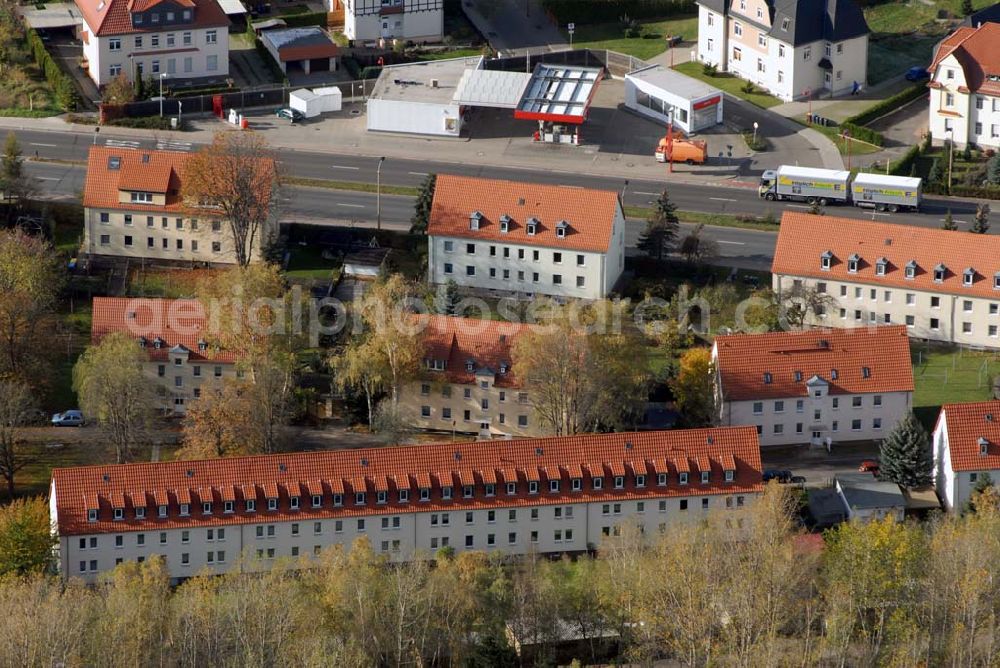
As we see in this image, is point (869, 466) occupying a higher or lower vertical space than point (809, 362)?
lower

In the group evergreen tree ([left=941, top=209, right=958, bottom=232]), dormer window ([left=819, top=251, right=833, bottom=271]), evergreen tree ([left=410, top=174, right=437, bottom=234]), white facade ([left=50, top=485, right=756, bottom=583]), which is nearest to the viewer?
white facade ([left=50, top=485, right=756, bottom=583])

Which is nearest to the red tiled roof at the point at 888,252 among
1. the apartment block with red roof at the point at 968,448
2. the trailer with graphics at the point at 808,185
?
the trailer with graphics at the point at 808,185

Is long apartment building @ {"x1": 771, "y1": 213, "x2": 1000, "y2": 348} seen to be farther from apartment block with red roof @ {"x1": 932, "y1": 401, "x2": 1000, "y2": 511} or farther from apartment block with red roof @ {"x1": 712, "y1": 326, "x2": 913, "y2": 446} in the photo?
apartment block with red roof @ {"x1": 932, "y1": 401, "x2": 1000, "y2": 511}

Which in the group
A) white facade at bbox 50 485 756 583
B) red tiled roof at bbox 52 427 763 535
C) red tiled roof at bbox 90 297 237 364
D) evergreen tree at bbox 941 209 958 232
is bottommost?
white facade at bbox 50 485 756 583

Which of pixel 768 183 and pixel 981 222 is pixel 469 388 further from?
pixel 981 222

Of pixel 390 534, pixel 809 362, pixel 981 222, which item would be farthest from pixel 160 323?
pixel 981 222

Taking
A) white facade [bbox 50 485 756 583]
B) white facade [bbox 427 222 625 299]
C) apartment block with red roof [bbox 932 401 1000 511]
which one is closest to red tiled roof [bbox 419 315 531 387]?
white facade [bbox 50 485 756 583]
